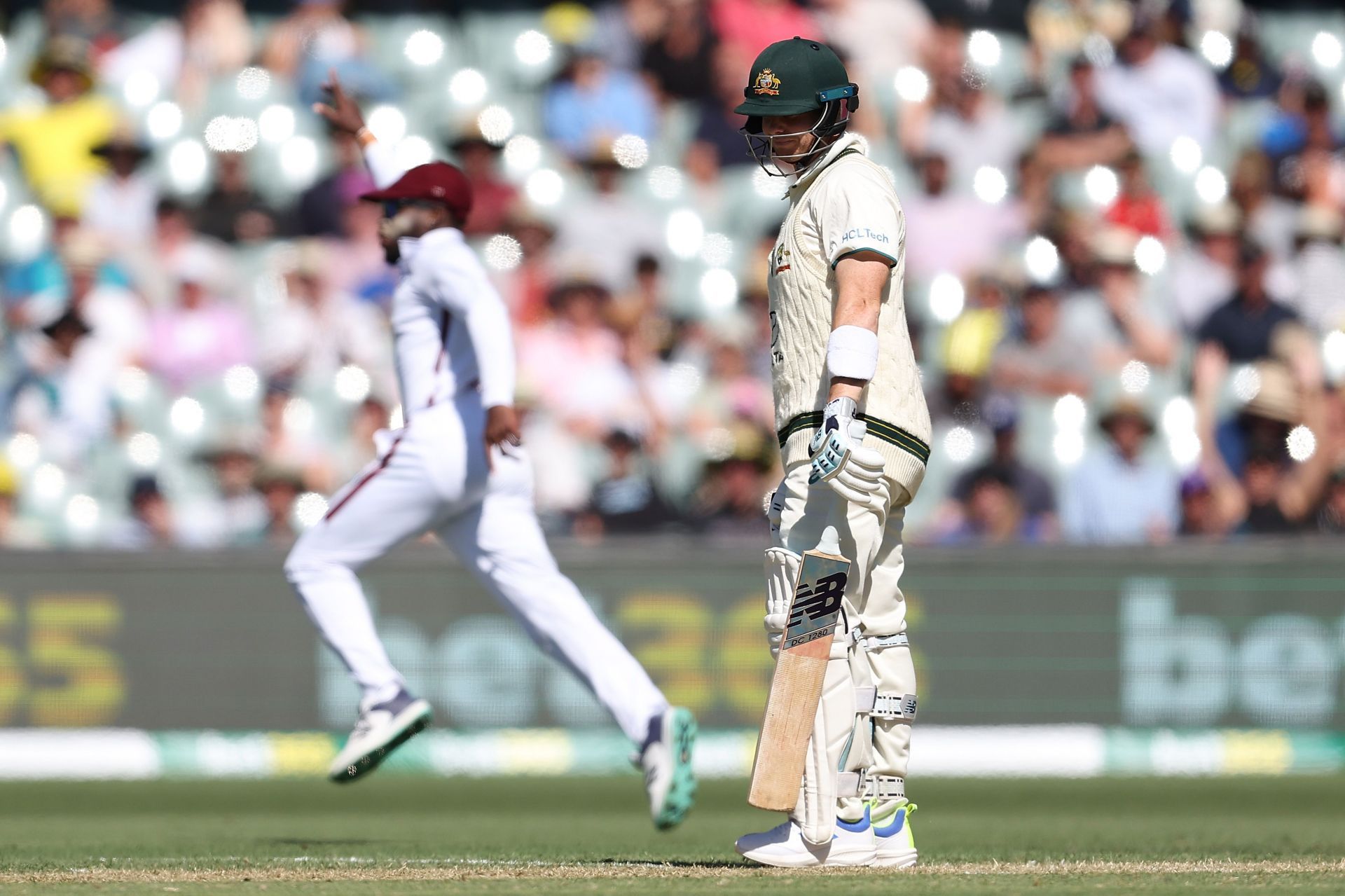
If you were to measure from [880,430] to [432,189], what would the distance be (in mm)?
1850

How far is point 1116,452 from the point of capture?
10.9m

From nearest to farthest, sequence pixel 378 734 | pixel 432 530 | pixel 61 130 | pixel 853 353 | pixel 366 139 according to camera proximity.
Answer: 1. pixel 853 353
2. pixel 378 734
3. pixel 432 530
4. pixel 366 139
5. pixel 61 130

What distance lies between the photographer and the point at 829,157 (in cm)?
541

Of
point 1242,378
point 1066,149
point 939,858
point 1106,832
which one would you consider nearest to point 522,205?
point 1066,149

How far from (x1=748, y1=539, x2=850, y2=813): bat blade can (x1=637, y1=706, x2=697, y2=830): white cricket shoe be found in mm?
478

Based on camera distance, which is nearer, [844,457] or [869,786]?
[844,457]

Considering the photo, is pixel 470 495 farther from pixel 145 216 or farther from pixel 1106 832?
pixel 145 216

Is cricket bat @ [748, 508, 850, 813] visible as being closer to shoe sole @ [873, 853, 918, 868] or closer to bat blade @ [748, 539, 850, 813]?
bat blade @ [748, 539, 850, 813]

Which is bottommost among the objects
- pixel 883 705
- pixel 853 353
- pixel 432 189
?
pixel 883 705

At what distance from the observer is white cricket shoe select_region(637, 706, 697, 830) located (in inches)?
219

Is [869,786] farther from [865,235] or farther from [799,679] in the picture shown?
[865,235]

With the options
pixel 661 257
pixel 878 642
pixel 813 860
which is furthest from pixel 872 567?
pixel 661 257

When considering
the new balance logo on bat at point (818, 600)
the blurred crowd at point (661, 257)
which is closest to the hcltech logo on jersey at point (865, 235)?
the new balance logo on bat at point (818, 600)

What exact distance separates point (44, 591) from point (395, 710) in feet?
14.7
